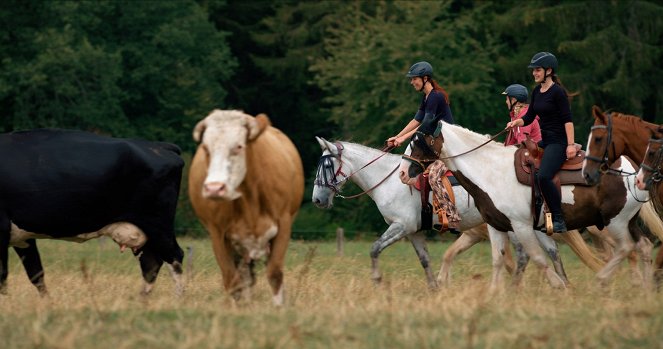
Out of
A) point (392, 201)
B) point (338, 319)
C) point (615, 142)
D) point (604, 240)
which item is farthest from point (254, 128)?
point (604, 240)

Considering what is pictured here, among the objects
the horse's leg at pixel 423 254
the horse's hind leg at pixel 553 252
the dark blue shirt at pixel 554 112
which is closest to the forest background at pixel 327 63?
the horse's leg at pixel 423 254

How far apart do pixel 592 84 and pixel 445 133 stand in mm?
28778

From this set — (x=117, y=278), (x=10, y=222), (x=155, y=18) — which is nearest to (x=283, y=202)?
(x=10, y=222)

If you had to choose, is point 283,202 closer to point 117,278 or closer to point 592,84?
point 117,278

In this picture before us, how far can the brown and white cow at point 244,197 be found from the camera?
12000 millimetres

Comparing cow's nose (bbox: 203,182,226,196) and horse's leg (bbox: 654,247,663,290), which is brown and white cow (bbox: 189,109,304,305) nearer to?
cow's nose (bbox: 203,182,226,196)

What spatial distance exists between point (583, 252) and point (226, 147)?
21.0 feet

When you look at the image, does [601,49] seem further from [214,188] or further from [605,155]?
[214,188]

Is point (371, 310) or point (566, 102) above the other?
point (566, 102)

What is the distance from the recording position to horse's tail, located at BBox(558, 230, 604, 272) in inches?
654

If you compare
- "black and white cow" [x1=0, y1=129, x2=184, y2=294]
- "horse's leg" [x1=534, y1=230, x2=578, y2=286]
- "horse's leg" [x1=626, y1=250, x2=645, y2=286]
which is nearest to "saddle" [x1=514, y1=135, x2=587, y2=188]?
"horse's leg" [x1=626, y1=250, x2=645, y2=286]

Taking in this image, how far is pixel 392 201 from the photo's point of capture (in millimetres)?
17016

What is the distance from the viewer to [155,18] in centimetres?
5222

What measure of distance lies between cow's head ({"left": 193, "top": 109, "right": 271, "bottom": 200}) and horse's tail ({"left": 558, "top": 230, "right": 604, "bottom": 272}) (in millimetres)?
5879
